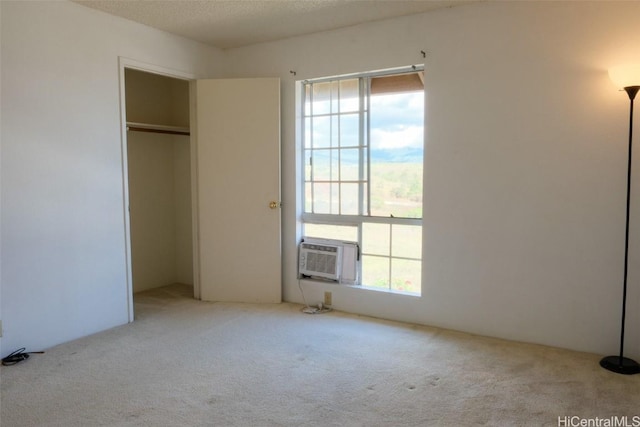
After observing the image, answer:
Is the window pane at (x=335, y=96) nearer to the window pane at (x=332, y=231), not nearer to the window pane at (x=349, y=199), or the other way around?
the window pane at (x=349, y=199)

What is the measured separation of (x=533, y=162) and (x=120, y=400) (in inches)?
118

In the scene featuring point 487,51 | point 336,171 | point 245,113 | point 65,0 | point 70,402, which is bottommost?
point 70,402

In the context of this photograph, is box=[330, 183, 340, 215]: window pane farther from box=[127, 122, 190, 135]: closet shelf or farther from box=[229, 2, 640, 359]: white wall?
box=[127, 122, 190, 135]: closet shelf

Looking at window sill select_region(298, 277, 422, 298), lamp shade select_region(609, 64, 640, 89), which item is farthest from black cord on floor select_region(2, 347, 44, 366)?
lamp shade select_region(609, 64, 640, 89)

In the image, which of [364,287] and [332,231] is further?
[332,231]

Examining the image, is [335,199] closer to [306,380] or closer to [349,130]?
[349,130]

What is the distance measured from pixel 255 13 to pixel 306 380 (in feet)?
8.84

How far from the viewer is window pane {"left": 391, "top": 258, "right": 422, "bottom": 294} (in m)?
3.80

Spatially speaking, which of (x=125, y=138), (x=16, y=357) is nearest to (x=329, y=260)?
(x=125, y=138)

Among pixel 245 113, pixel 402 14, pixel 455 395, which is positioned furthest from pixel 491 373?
pixel 245 113

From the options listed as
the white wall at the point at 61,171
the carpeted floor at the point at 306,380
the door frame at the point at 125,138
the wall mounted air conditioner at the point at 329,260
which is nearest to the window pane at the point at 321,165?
the wall mounted air conditioner at the point at 329,260

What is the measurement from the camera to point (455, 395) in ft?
8.16

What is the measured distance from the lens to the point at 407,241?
3805 mm

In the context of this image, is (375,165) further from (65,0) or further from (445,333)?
(65,0)
